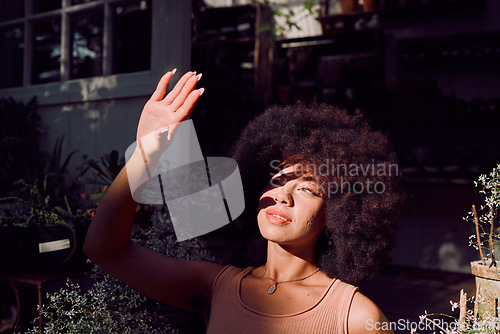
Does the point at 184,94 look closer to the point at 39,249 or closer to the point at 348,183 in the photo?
the point at 348,183

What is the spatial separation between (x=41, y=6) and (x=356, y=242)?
11.5 feet

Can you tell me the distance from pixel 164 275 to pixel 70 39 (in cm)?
265

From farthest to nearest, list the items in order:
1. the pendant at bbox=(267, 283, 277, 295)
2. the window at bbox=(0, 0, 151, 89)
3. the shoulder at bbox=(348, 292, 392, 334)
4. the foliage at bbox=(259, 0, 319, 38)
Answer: the foliage at bbox=(259, 0, 319, 38)
the window at bbox=(0, 0, 151, 89)
the pendant at bbox=(267, 283, 277, 295)
the shoulder at bbox=(348, 292, 392, 334)

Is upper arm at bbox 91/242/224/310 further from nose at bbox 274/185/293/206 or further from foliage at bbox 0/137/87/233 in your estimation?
foliage at bbox 0/137/87/233

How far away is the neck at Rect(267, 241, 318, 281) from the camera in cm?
148

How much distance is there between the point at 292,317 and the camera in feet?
4.37

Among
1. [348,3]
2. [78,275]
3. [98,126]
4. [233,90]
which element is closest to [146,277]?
[78,275]

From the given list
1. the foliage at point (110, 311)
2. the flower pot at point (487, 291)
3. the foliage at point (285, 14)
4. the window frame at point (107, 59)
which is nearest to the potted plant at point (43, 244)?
the foliage at point (110, 311)

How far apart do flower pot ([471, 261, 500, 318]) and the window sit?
2.43 m

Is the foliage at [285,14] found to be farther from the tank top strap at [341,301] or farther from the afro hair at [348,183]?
the tank top strap at [341,301]

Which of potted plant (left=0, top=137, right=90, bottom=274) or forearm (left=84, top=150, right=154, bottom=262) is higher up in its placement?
forearm (left=84, top=150, right=154, bottom=262)

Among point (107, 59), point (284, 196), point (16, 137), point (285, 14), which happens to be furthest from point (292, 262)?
point (285, 14)

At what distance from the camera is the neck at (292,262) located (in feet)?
4.84

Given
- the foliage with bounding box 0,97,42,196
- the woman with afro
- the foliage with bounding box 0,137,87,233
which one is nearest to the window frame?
the foliage with bounding box 0,97,42,196
